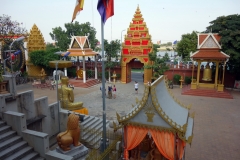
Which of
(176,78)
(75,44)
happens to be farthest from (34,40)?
(176,78)

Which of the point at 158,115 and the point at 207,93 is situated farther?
the point at 207,93

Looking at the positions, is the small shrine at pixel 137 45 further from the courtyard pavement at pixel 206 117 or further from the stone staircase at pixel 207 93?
the stone staircase at pixel 207 93

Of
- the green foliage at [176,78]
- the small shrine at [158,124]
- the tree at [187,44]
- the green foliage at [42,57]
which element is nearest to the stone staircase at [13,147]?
the small shrine at [158,124]

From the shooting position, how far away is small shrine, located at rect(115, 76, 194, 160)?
7.33 m

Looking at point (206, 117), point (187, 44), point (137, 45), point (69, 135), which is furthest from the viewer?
point (187, 44)

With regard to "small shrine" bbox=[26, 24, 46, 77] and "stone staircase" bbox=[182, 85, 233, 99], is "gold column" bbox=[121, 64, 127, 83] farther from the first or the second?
"small shrine" bbox=[26, 24, 46, 77]

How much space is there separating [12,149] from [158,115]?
6.24m

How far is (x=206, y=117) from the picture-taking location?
1531cm

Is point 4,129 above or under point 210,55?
under

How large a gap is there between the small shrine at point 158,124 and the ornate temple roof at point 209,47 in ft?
52.4

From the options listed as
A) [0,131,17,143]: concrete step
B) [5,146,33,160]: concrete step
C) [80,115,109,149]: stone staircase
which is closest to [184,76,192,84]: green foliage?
[80,115,109,149]: stone staircase

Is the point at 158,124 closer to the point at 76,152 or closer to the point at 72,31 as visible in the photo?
the point at 76,152

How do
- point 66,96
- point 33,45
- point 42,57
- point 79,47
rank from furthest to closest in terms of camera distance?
point 33,45 < point 42,57 < point 79,47 < point 66,96

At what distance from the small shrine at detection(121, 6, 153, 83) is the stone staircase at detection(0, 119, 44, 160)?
21.7m
